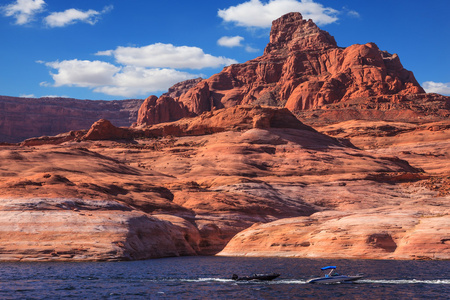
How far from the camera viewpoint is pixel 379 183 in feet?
329

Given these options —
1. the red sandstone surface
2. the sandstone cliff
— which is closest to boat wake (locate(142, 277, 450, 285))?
the red sandstone surface

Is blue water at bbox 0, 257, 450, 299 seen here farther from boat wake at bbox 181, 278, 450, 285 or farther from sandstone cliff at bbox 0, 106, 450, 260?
sandstone cliff at bbox 0, 106, 450, 260

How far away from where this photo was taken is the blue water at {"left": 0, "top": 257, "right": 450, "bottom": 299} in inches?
1484

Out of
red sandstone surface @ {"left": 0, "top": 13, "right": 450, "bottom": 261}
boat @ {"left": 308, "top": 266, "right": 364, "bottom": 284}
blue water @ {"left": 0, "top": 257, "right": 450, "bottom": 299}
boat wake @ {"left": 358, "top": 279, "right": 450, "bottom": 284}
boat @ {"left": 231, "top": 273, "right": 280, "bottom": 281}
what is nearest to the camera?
blue water @ {"left": 0, "top": 257, "right": 450, "bottom": 299}

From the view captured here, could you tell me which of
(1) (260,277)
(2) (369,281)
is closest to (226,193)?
(1) (260,277)

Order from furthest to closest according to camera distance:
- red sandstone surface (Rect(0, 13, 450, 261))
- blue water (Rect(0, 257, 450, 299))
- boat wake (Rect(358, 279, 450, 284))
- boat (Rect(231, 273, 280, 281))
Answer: red sandstone surface (Rect(0, 13, 450, 261))
boat (Rect(231, 273, 280, 281))
boat wake (Rect(358, 279, 450, 284))
blue water (Rect(0, 257, 450, 299))

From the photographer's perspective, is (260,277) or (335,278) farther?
(260,277)

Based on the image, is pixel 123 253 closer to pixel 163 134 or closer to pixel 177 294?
pixel 177 294

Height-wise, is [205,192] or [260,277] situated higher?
[205,192]

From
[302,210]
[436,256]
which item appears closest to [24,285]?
[436,256]

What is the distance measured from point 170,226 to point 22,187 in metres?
17.4

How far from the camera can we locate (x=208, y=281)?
4497cm

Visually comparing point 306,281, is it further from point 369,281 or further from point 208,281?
point 208,281

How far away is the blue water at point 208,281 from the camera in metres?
37.7
